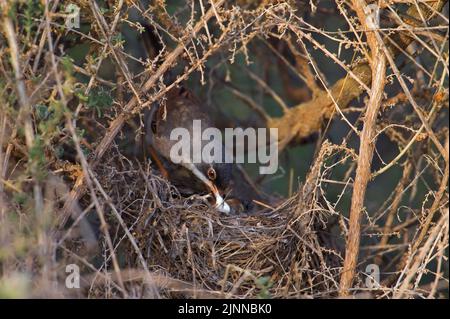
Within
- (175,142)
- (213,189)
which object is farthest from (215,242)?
(175,142)

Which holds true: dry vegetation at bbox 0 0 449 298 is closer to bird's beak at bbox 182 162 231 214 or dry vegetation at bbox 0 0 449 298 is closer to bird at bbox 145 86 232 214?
bird's beak at bbox 182 162 231 214

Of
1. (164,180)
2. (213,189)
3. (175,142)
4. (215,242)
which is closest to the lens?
(215,242)

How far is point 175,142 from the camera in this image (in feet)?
22.9

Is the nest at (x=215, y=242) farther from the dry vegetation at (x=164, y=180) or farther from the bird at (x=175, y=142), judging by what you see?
the bird at (x=175, y=142)

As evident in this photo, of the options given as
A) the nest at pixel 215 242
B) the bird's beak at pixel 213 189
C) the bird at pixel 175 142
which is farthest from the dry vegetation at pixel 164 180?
the bird at pixel 175 142

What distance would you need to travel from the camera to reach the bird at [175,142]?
680 cm

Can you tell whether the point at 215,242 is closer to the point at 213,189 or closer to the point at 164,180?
the point at 164,180

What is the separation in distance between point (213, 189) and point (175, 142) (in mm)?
571

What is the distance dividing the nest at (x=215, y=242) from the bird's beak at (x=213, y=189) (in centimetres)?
45

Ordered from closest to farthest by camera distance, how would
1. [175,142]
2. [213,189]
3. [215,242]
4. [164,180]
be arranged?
[215,242]
[164,180]
[213,189]
[175,142]

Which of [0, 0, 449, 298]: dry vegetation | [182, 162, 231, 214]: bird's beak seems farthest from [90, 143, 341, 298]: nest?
[182, 162, 231, 214]: bird's beak

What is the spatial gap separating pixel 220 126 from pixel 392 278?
2.99 metres
